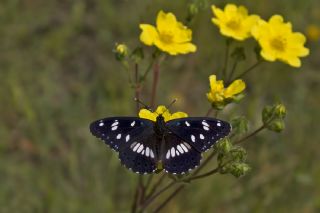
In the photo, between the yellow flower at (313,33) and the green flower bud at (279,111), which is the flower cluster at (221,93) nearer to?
the green flower bud at (279,111)

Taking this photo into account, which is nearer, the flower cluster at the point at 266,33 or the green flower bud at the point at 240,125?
the green flower bud at the point at 240,125

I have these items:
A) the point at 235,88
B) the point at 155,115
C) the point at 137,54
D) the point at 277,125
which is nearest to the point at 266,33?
the point at 235,88

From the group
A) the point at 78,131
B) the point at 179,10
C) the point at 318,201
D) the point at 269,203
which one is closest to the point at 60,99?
the point at 78,131

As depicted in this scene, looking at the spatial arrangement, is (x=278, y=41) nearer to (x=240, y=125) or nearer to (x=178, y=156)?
(x=240, y=125)

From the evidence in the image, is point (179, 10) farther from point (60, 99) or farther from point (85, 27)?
point (60, 99)

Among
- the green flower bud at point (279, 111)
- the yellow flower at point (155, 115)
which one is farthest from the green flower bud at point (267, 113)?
the yellow flower at point (155, 115)

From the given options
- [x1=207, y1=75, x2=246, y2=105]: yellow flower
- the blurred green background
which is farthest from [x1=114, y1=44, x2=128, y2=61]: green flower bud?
the blurred green background
